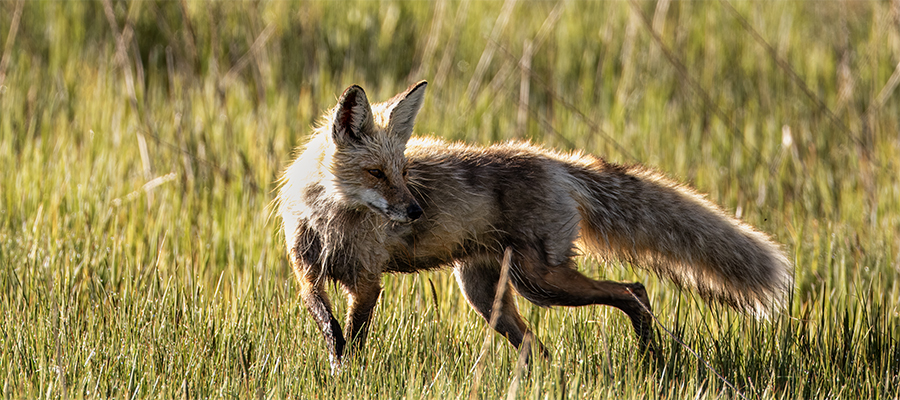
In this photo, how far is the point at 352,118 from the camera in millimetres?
3564

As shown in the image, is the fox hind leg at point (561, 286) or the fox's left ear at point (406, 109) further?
the fox hind leg at point (561, 286)

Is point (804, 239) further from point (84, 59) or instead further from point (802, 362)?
point (84, 59)

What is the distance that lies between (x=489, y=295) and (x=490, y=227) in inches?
17.5

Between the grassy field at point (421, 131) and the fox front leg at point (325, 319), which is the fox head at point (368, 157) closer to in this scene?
the fox front leg at point (325, 319)

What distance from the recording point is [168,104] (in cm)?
799

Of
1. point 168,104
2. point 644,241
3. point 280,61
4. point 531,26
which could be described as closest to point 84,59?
point 168,104

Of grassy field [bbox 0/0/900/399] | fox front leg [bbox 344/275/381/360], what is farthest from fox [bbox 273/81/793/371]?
grassy field [bbox 0/0/900/399]

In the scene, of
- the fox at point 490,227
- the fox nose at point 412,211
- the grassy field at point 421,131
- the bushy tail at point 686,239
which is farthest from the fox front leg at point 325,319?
the bushy tail at point 686,239

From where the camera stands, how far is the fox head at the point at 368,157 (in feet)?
11.4

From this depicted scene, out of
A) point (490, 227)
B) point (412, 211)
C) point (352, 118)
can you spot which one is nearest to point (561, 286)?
point (490, 227)

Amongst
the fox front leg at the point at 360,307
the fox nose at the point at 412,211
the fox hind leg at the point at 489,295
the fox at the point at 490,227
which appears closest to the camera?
the fox nose at the point at 412,211

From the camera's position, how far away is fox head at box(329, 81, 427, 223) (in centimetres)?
347

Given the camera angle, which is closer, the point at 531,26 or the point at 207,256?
the point at 207,256

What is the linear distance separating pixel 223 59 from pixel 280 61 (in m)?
0.88
